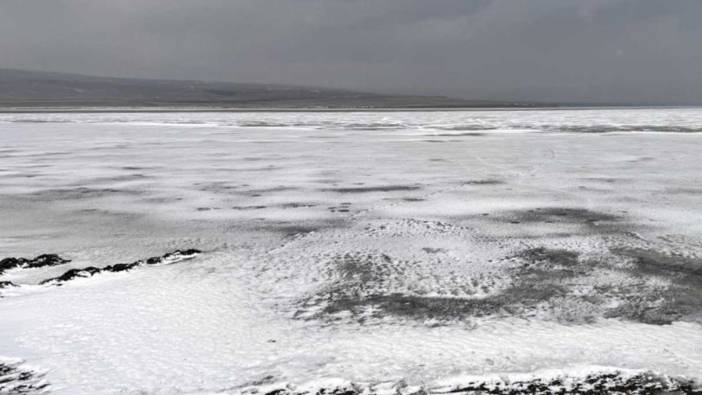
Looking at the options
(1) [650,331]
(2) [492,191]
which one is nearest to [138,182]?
(2) [492,191]

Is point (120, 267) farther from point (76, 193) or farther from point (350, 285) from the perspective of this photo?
point (76, 193)

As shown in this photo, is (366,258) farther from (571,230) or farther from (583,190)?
(583,190)

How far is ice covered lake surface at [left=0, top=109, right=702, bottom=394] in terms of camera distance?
408 cm

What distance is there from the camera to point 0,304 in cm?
526

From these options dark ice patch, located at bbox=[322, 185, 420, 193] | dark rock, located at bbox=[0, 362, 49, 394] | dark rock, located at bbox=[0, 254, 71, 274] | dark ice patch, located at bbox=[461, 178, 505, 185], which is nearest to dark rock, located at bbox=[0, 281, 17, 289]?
dark rock, located at bbox=[0, 254, 71, 274]

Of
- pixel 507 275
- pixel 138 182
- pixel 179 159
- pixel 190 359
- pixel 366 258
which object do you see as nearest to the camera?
pixel 190 359

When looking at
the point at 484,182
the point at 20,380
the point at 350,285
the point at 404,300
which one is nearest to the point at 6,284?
the point at 20,380

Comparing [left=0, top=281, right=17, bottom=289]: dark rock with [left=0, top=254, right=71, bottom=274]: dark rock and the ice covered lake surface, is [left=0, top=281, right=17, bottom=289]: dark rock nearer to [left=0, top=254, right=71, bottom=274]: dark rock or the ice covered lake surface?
the ice covered lake surface

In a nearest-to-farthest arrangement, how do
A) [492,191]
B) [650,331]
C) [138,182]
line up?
[650,331] → [492,191] → [138,182]

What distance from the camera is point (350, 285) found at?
5859 millimetres

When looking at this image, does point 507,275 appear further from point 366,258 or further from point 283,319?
point 283,319

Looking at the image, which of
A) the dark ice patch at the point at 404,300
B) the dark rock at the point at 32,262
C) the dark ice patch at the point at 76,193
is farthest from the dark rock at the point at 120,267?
the dark ice patch at the point at 76,193

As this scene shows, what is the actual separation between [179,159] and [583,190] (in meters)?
11.7

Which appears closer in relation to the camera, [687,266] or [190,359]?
[190,359]
